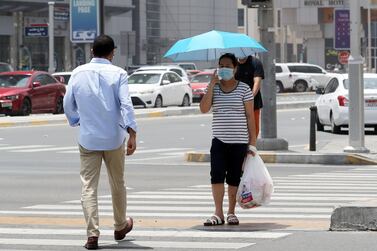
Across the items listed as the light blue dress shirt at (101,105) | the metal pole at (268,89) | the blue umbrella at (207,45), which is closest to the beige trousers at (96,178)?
the light blue dress shirt at (101,105)

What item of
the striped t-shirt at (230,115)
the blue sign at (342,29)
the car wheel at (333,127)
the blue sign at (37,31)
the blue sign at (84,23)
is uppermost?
the blue sign at (37,31)

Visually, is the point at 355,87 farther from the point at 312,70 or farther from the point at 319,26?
the point at 319,26

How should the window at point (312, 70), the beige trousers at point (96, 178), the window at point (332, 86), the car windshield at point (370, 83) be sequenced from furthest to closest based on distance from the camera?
the window at point (312, 70) → the window at point (332, 86) → the car windshield at point (370, 83) → the beige trousers at point (96, 178)

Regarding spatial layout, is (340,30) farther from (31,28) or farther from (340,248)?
(31,28)

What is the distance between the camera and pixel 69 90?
11180 mm

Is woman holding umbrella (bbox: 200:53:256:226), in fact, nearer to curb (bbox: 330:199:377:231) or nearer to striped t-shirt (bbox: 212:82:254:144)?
striped t-shirt (bbox: 212:82:254:144)

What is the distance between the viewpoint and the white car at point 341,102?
2928cm

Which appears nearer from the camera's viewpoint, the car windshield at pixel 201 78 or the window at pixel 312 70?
the car windshield at pixel 201 78

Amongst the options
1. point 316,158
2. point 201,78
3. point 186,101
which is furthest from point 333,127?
point 201,78

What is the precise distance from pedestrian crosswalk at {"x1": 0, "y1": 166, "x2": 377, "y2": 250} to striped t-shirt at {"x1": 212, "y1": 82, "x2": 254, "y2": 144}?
988 mm

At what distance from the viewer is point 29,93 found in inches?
1533

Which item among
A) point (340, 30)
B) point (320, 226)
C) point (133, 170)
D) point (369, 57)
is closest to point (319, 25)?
point (369, 57)

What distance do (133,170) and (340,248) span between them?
10031mm

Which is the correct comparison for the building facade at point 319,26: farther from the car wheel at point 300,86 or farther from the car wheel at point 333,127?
the car wheel at point 333,127
